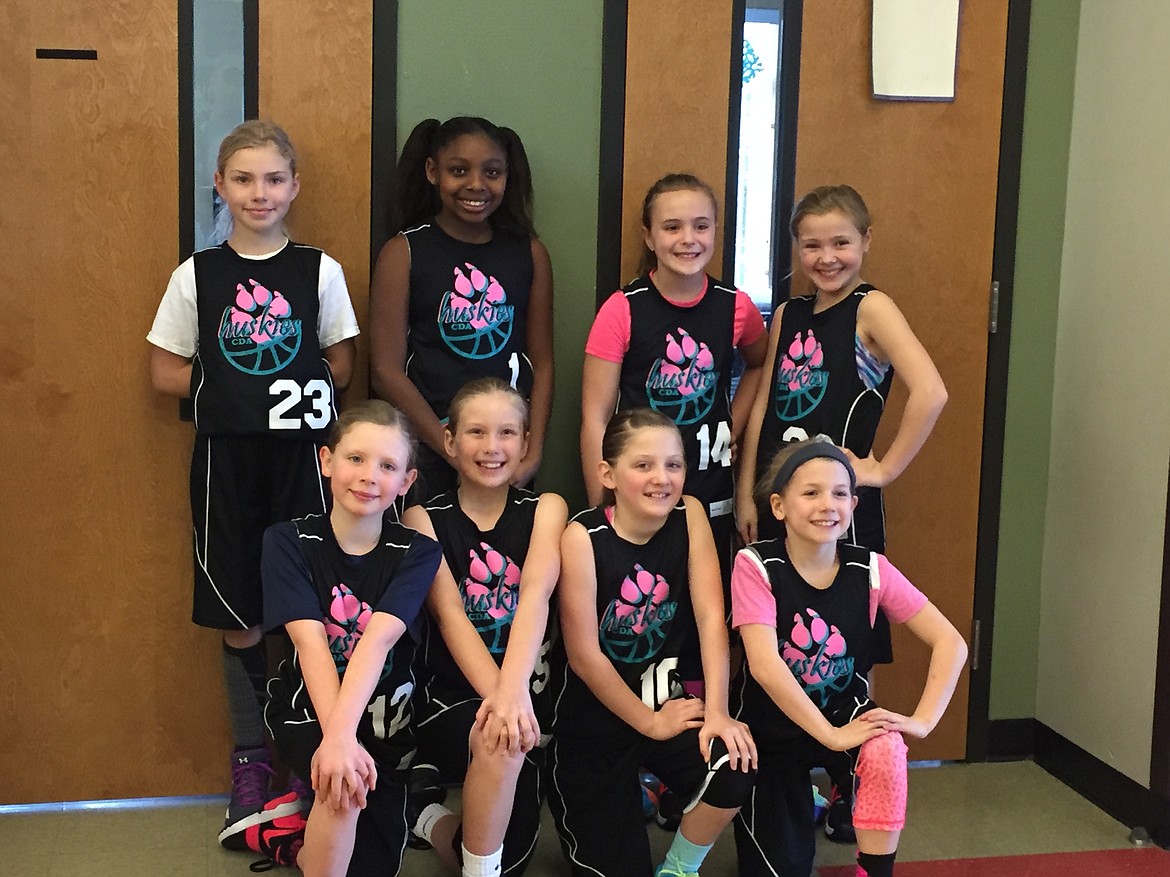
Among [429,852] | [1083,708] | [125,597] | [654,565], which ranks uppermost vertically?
[654,565]

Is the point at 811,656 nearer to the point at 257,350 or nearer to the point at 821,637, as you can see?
the point at 821,637

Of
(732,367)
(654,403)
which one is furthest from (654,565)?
(732,367)

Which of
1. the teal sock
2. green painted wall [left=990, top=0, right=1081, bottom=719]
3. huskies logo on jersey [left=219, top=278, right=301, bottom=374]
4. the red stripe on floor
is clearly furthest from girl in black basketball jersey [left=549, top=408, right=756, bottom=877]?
green painted wall [left=990, top=0, right=1081, bottom=719]

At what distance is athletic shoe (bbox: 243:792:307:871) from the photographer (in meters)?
2.29

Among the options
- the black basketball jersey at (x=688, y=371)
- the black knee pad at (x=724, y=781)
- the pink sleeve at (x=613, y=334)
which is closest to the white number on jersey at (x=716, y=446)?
the black basketball jersey at (x=688, y=371)

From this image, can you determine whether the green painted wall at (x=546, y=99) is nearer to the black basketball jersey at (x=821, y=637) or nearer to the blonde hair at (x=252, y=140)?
the blonde hair at (x=252, y=140)

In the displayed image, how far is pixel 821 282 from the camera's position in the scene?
245cm

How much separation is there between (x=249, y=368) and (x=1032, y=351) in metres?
1.77

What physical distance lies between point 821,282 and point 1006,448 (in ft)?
2.40

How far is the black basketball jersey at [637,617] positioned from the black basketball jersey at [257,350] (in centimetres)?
60

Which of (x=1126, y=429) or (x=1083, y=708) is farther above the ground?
(x=1126, y=429)

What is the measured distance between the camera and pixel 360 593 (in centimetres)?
212

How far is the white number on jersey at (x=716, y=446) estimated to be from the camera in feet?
8.13

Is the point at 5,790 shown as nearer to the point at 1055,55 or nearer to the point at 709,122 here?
the point at 709,122
